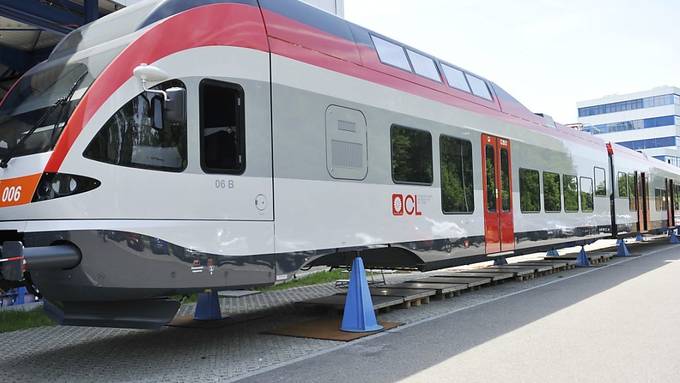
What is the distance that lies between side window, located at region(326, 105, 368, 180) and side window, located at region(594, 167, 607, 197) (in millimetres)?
10341

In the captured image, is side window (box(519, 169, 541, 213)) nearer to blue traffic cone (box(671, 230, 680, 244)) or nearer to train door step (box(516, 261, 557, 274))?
train door step (box(516, 261, 557, 274))

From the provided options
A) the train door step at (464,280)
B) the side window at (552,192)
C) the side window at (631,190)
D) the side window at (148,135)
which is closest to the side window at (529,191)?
the side window at (552,192)

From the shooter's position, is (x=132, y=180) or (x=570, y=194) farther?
(x=570, y=194)

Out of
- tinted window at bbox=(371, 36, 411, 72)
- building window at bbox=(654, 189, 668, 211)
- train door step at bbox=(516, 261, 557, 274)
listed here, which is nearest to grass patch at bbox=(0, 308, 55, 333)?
tinted window at bbox=(371, 36, 411, 72)

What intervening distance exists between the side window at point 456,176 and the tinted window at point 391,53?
1.25 metres

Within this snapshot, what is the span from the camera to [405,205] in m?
8.05

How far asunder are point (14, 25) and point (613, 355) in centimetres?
1230

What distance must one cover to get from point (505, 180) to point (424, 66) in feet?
9.24

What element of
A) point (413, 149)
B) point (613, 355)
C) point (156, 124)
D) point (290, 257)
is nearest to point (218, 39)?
point (156, 124)

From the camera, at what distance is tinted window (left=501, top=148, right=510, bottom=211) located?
10664mm

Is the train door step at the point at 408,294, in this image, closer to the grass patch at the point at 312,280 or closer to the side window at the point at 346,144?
the side window at the point at 346,144

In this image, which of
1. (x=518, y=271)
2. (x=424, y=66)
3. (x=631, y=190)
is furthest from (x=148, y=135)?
(x=631, y=190)

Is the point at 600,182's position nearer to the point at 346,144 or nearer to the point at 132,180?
the point at 346,144

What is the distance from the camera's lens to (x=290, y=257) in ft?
20.7
